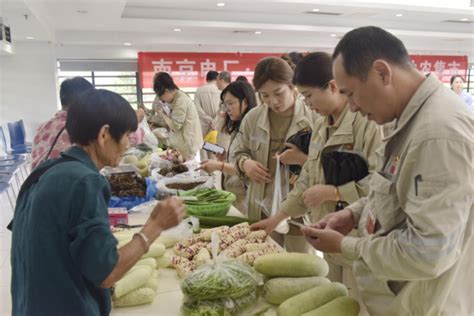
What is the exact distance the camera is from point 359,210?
1312mm

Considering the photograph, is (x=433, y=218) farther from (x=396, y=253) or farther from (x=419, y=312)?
(x=419, y=312)

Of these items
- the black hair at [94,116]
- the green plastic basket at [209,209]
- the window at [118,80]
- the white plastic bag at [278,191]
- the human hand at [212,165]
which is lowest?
the green plastic basket at [209,209]

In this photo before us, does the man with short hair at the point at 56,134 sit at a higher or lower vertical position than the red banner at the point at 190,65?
lower

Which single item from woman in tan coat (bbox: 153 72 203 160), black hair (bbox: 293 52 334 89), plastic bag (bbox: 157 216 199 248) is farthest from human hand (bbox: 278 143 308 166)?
woman in tan coat (bbox: 153 72 203 160)

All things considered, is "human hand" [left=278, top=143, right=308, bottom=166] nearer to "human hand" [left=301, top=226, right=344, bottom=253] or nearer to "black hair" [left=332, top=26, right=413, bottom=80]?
"human hand" [left=301, top=226, right=344, bottom=253]

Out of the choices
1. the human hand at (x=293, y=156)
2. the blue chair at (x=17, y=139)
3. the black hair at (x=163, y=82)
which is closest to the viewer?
the human hand at (x=293, y=156)

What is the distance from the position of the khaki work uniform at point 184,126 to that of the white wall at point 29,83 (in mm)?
3952

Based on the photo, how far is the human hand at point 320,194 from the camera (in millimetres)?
1611

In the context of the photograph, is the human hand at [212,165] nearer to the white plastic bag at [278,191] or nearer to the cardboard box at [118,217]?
the white plastic bag at [278,191]

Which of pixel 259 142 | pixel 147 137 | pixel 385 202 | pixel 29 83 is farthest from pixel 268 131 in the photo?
pixel 29 83

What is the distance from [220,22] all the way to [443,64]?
6.54m

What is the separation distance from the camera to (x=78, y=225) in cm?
92

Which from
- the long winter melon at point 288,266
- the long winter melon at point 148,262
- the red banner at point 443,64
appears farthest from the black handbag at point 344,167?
the red banner at point 443,64

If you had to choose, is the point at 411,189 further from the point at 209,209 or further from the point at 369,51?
the point at 209,209
